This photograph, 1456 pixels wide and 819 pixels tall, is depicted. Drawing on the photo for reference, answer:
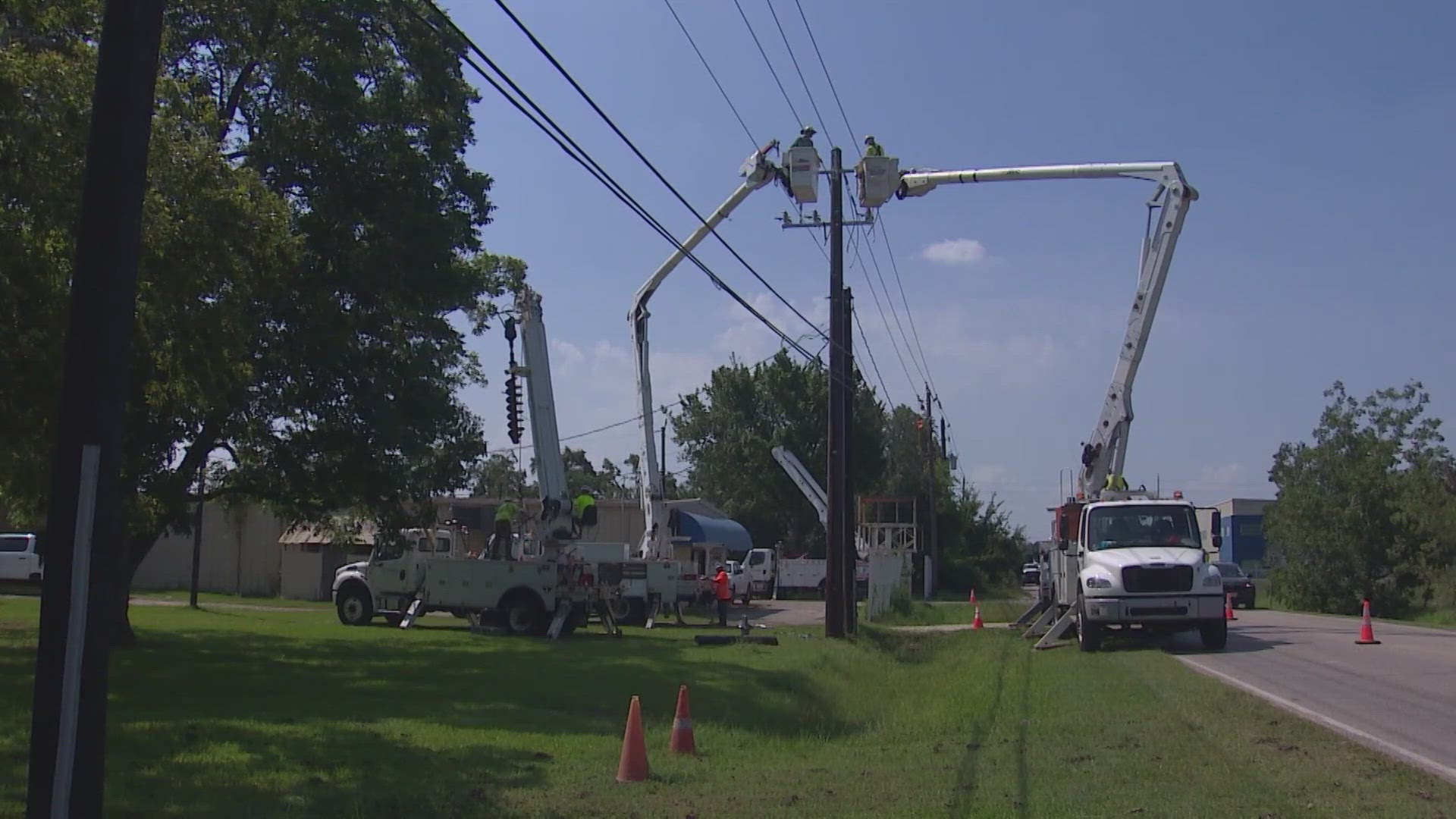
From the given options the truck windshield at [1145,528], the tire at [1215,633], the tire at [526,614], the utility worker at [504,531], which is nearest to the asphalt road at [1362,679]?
the tire at [1215,633]

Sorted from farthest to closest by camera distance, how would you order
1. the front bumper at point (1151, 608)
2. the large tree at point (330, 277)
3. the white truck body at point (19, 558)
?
the white truck body at point (19, 558) → the front bumper at point (1151, 608) → the large tree at point (330, 277)

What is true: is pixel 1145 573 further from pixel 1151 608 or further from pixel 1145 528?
pixel 1145 528

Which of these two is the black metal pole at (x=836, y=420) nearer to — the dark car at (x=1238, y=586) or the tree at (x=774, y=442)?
the dark car at (x=1238, y=586)

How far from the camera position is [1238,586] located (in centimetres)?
4200

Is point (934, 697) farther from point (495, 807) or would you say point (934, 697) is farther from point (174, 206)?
point (174, 206)

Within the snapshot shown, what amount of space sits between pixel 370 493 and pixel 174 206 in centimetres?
932

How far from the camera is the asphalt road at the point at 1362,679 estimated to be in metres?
11.8

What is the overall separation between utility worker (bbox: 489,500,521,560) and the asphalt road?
14351mm

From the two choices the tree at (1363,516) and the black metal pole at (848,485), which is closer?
the black metal pole at (848,485)

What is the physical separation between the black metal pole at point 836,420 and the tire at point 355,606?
1136cm

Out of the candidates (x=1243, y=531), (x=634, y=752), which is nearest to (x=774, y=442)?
(x=1243, y=531)

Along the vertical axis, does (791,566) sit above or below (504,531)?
below

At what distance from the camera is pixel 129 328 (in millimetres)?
7094

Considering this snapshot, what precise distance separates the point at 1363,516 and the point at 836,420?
30.5 metres
